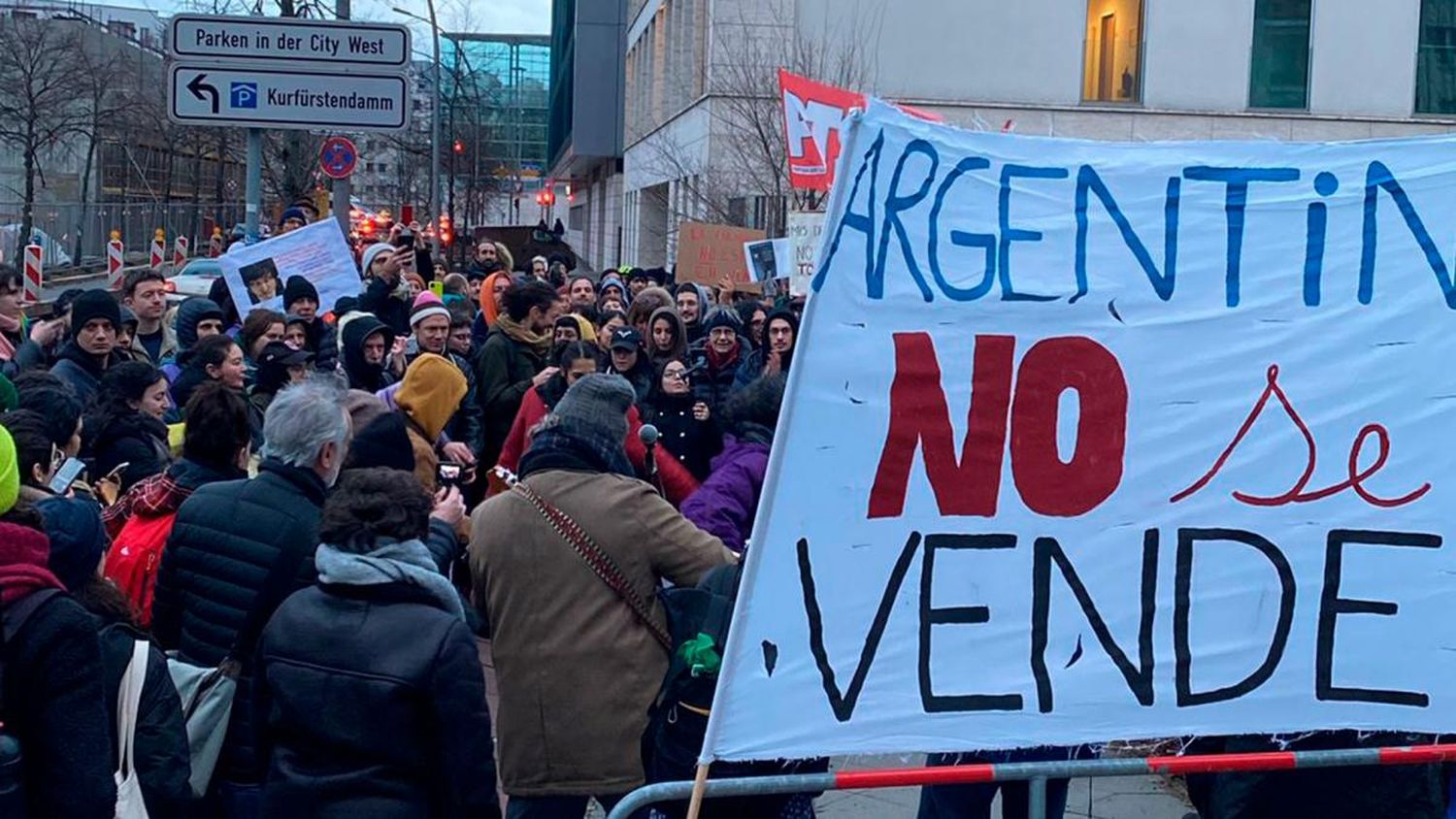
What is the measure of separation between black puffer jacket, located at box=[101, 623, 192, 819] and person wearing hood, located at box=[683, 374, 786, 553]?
7.36 ft

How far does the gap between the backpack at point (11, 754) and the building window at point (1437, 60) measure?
26.8 m

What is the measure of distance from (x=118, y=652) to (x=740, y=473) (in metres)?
2.64

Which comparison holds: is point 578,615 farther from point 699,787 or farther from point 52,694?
point 52,694

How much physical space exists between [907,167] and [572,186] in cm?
7853

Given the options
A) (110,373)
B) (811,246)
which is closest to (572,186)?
(811,246)

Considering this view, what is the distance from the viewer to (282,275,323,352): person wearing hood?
953 centimetres

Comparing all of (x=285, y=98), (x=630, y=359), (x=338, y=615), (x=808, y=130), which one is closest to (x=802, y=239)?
(x=808, y=130)

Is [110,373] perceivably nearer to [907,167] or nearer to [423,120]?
[907,167]

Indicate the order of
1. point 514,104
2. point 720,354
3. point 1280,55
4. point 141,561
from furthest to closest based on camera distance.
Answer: point 514,104 < point 1280,55 < point 720,354 < point 141,561

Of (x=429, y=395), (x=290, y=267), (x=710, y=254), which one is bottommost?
(x=429, y=395)

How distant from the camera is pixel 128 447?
21.1 ft

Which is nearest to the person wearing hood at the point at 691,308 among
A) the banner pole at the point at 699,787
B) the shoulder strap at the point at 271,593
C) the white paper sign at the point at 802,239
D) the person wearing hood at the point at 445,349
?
the white paper sign at the point at 802,239

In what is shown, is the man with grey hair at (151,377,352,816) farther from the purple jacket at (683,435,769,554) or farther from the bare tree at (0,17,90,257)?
the bare tree at (0,17,90,257)

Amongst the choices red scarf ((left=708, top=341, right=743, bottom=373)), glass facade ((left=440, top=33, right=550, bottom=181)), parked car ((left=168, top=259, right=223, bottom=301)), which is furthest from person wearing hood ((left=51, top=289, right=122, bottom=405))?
glass facade ((left=440, top=33, right=550, bottom=181))
